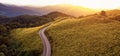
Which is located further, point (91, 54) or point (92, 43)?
point (92, 43)

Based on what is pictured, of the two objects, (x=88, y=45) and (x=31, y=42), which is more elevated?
(x=88, y=45)

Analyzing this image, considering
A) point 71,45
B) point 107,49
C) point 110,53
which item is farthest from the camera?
point 71,45

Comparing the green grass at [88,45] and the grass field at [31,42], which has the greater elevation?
the green grass at [88,45]

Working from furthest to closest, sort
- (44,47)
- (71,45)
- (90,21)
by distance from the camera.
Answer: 1. (90,21)
2. (44,47)
3. (71,45)

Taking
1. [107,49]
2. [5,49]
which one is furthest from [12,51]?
[107,49]

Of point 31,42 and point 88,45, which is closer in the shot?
point 88,45

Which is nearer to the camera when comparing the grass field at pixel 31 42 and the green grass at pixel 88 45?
the green grass at pixel 88 45

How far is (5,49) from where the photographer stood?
121 metres

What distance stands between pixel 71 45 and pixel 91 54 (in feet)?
61.3

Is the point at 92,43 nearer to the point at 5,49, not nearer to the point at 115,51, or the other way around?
the point at 115,51

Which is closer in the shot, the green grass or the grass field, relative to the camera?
the green grass

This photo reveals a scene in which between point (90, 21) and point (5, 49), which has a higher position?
point (90, 21)

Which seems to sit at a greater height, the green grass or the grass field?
the green grass

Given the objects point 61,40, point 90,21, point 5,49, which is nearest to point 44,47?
point 61,40
